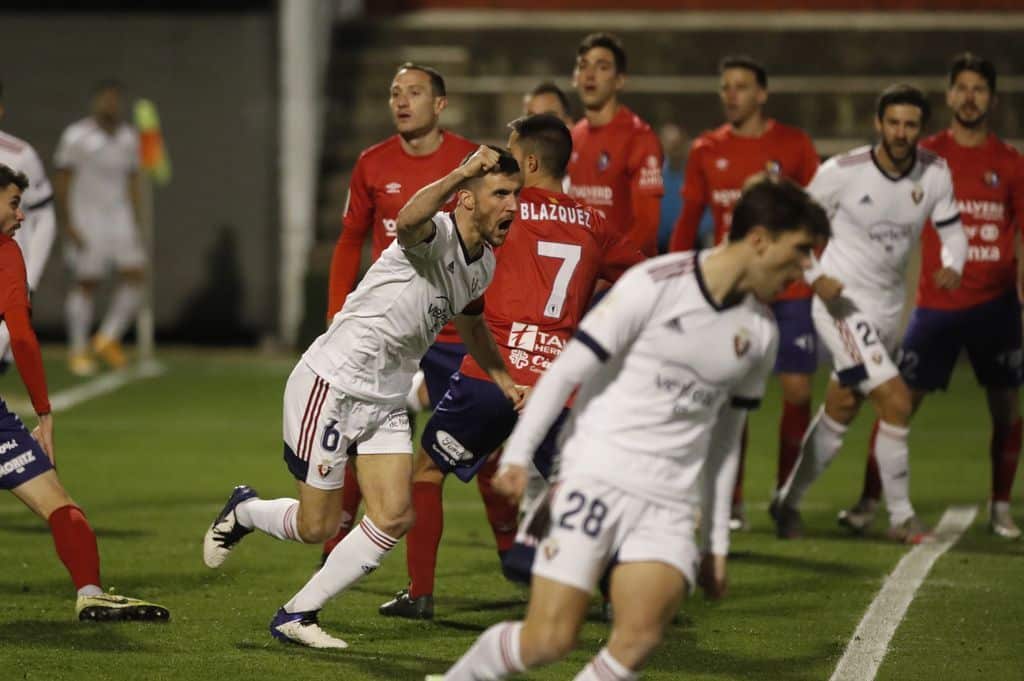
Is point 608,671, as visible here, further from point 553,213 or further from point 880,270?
point 880,270

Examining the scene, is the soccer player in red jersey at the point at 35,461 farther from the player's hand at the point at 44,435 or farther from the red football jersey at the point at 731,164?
the red football jersey at the point at 731,164

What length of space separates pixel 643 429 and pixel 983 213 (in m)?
5.11

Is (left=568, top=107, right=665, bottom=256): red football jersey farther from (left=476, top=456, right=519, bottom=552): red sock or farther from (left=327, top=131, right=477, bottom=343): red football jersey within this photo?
(left=476, top=456, right=519, bottom=552): red sock

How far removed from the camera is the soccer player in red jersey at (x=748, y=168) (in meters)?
9.40

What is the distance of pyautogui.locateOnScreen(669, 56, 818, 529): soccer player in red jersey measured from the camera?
9.40 meters

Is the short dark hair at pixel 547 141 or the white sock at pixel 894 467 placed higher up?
the short dark hair at pixel 547 141

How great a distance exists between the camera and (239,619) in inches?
278

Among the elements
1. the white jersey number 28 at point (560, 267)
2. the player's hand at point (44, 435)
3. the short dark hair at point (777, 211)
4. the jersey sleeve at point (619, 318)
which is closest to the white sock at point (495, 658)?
the jersey sleeve at point (619, 318)

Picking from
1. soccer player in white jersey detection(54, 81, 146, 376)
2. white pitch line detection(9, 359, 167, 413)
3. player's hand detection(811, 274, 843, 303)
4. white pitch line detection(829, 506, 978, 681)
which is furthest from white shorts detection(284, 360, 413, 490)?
soccer player in white jersey detection(54, 81, 146, 376)

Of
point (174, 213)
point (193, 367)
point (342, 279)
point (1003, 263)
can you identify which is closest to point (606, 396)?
point (342, 279)

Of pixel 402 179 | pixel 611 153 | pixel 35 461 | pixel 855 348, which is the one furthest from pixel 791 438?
pixel 35 461

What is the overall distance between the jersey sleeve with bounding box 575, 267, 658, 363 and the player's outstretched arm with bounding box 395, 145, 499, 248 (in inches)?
33.8

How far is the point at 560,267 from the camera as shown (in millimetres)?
6938

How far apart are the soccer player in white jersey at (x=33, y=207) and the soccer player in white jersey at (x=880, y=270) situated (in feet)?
13.2
